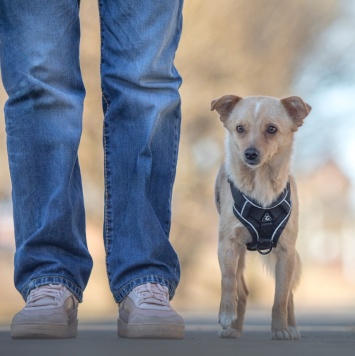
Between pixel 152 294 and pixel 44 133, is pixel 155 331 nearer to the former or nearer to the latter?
pixel 152 294

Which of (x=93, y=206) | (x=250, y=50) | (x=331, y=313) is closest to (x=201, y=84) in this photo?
(x=250, y=50)

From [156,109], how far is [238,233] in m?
0.78

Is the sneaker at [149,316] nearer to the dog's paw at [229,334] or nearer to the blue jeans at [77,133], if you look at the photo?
the blue jeans at [77,133]

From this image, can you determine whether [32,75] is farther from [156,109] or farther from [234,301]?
[234,301]

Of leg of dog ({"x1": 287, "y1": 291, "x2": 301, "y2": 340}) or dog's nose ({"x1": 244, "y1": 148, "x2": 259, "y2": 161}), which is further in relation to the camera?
dog's nose ({"x1": 244, "y1": 148, "x2": 259, "y2": 161})

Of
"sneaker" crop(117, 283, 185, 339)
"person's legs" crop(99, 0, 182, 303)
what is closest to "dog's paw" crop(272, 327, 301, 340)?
"person's legs" crop(99, 0, 182, 303)

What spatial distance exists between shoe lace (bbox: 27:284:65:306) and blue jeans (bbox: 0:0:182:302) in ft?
0.10

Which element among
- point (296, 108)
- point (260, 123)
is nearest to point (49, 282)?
point (260, 123)

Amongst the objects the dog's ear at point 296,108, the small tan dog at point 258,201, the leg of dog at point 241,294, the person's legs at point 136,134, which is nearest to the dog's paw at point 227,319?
the small tan dog at point 258,201

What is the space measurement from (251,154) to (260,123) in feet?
0.57

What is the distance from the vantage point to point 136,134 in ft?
8.36

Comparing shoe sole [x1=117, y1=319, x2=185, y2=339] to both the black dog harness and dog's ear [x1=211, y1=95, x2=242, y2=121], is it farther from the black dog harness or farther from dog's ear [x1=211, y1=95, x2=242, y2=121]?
dog's ear [x1=211, y1=95, x2=242, y2=121]

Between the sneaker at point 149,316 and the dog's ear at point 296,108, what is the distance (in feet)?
4.02

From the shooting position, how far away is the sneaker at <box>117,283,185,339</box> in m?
2.32
